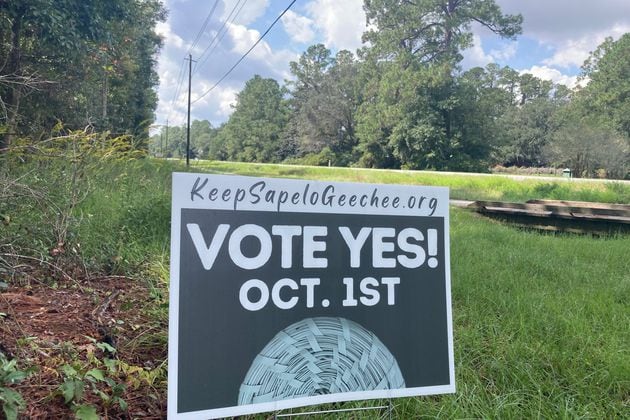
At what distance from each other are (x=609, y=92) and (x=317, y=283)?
5072 cm

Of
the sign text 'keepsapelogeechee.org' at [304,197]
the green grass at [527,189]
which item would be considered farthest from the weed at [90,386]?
the green grass at [527,189]

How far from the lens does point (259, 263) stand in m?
1.45

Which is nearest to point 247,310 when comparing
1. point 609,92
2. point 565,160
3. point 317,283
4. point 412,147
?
point 317,283

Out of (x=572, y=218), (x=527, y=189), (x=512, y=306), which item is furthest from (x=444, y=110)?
(x=512, y=306)

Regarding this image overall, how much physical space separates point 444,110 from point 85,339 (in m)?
37.9

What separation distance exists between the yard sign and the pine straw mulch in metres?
0.56

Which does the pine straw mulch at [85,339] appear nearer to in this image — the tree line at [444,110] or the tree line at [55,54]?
the tree line at [55,54]

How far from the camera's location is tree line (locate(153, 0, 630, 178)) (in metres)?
36.4

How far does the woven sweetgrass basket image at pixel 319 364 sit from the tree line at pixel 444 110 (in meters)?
36.4

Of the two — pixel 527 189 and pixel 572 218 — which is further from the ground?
pixel 527 189

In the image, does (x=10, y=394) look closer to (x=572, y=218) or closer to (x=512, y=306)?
(x=512, y=306)

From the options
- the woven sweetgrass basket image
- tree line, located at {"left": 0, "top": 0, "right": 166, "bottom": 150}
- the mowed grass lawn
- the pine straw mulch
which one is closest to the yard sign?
the woven sweetgrass basket image

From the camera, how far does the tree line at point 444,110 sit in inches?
1435

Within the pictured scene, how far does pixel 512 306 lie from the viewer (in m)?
2.95
